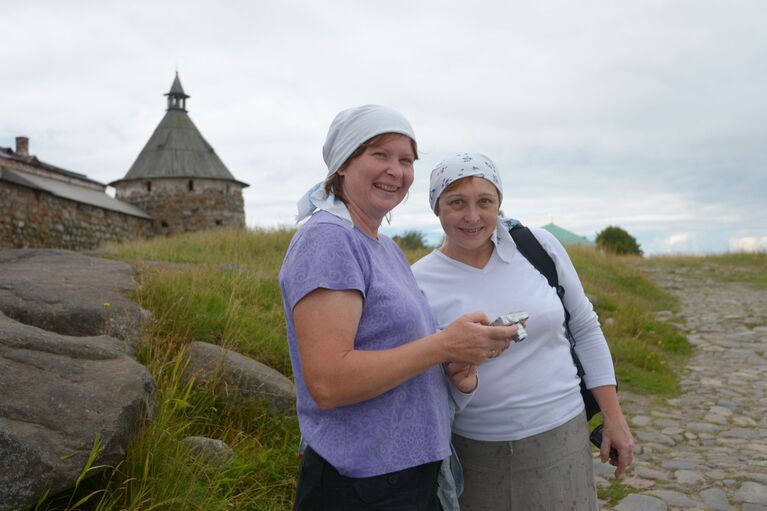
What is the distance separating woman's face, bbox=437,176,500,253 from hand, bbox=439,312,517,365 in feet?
1.87

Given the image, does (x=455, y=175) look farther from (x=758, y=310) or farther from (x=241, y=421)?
(x=758, y=310)

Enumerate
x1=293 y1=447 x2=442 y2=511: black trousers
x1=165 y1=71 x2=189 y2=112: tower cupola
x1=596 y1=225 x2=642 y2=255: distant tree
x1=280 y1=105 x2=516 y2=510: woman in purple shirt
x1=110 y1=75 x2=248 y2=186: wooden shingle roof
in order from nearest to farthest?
x1=280 y1=105 x2=516 y2=510: woman in purple shirt < x1=293 y1=447 x2=442 y2=511: black trousers < x1=596 y1=225 x2=642 y2=255: distant tree < x1=110 y1=75 x2=248 y2=186: wooden shingle roof < x1=165 y1=71 x2=189 y2=112: tower cupola

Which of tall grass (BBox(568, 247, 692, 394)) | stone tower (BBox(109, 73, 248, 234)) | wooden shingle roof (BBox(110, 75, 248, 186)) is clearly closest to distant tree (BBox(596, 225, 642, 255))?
tall grass (BBox(568, 247, 692, 394))

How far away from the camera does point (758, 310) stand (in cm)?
1146

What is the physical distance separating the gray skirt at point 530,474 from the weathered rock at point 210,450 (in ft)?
5.02

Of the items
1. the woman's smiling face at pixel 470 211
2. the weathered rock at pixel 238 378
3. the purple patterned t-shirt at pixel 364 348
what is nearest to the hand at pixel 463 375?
the purple patterned t-shirt at pixel 364 348

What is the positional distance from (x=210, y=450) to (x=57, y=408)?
1.14 metres

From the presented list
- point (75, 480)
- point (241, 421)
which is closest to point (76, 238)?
point (241, 421)

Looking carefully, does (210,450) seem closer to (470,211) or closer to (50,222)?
(470,211)

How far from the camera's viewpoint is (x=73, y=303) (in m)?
4.28

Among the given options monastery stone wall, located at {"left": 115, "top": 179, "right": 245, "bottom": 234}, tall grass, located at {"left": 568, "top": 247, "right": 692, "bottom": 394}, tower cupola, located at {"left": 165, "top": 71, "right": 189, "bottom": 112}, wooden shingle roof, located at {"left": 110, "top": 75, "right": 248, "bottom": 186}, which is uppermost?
tower cupola, located at {"left": 165, "top": 71, "right": 189, "bottom": 112}

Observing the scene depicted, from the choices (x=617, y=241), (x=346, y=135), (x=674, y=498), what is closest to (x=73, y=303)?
(x=346, y=135)

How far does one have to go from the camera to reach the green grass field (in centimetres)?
275

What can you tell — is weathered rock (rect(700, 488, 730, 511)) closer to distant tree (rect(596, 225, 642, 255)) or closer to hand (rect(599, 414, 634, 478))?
hand (rect(599, 414, 634, 478))
